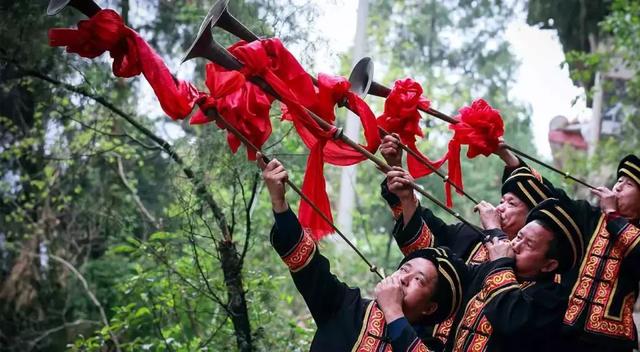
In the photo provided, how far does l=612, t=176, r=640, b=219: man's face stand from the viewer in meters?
3.81

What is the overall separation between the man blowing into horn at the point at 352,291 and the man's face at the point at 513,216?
66cm

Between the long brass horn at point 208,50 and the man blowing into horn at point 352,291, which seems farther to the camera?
the long brass horn at point 208,50

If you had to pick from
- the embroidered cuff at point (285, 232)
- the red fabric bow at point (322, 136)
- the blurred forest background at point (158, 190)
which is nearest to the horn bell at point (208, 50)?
the red fabric bow at point (322, 136)

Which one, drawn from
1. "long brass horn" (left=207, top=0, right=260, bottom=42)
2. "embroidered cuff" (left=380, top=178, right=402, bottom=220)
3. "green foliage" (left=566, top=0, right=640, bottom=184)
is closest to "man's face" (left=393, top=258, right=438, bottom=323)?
"embroidered cuff" (left=380, top=178, right=402, bottom=220)

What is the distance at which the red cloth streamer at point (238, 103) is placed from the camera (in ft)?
11.6

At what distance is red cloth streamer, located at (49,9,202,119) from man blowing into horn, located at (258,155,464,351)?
0.51 meters

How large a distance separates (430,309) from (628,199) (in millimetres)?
1192

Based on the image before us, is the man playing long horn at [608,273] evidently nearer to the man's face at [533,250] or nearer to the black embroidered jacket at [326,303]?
the man's face at [533,250]

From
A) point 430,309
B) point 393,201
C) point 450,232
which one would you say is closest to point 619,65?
point 450,232

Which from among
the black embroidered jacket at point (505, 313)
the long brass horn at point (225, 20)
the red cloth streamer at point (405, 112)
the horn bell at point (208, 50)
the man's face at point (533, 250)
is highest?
the long brass horn at point (225, 20)

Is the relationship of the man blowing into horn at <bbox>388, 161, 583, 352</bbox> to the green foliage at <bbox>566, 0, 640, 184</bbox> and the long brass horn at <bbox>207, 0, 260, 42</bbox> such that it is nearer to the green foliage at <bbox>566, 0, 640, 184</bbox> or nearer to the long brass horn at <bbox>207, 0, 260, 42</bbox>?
the long brass horn at <bbox>207, 0, 260, 42</bbox>

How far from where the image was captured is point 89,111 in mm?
7277

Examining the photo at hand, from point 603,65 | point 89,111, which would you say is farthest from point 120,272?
point 603,65

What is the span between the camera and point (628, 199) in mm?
3826
